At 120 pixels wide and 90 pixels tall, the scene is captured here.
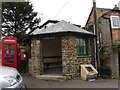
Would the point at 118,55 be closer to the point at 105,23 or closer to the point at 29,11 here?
the point at 105,23

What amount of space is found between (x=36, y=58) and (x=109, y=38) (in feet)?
19.8

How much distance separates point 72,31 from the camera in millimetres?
12930

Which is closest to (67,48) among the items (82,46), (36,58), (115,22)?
(82,46)

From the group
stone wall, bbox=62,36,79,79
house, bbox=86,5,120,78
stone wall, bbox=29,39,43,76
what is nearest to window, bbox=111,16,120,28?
house, bbox=86,5,120,78

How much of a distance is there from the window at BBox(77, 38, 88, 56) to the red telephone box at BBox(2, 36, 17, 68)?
3749mm

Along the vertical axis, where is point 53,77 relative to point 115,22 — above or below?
below

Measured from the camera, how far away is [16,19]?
2550 cm

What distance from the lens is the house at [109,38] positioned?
13938 millimetres

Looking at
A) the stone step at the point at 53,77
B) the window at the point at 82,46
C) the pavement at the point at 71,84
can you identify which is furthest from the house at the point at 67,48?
the pavement at the point at 71,84

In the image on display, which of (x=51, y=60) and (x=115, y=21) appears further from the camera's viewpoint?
(x=115, y=21)

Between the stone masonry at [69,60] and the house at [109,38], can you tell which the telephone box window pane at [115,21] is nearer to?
the house at [109,38]

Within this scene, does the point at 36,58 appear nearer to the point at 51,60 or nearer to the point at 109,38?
the point at 51,60

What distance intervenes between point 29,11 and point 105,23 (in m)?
12.2

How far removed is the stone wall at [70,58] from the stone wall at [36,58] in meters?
1.53
